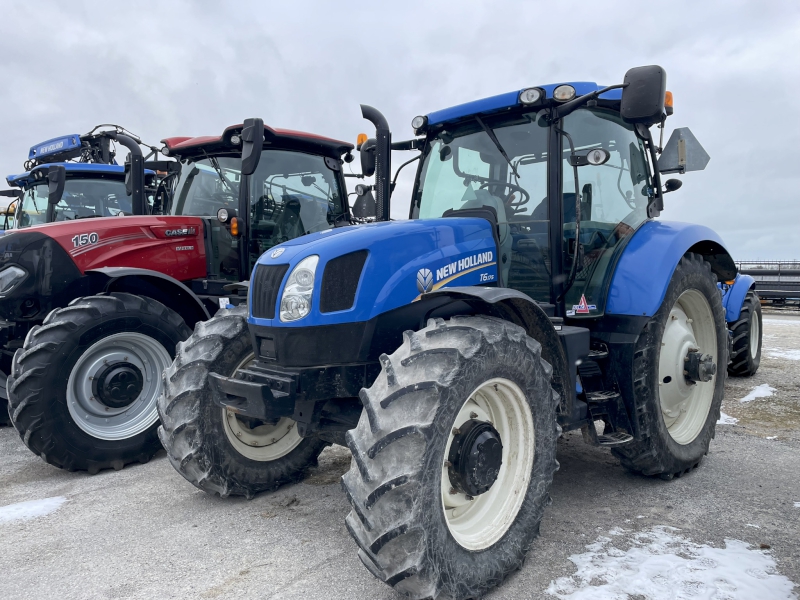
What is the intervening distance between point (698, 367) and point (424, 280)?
2.07 m

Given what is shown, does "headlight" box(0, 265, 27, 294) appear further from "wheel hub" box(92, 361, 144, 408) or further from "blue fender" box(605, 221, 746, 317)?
"blue fender" box(605, 221, 746, 317)

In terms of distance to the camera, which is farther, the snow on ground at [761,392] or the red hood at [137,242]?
the snow on ground at [761,392]

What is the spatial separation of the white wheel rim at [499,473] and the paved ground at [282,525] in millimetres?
240

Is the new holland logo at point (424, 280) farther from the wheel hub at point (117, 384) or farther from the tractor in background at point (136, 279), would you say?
the wheel hub at point (117, 384)

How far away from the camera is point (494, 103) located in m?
3.62

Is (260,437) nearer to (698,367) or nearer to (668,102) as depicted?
(698,367)

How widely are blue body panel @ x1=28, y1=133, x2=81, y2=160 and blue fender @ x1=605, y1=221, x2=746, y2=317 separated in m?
8.82

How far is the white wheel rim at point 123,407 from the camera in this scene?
4.41 meters

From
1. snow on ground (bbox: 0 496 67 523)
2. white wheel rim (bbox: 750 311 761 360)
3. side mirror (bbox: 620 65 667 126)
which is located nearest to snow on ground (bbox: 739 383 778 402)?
white wheel rim (bbox: 750 311 761 360)

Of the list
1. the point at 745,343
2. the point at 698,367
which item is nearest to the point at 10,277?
the point at 698,367

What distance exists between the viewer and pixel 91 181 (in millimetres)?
8016

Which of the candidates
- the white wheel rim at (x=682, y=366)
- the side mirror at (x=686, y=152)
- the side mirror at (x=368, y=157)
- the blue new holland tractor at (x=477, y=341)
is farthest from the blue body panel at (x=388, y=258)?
the side mirror at (x=686, y=152)

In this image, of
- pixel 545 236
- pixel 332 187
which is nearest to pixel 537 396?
pixel 545 236

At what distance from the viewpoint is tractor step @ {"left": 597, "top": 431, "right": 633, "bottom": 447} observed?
3.42 m
